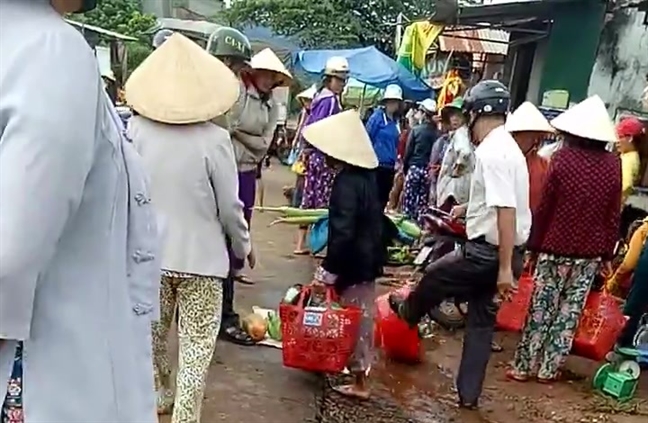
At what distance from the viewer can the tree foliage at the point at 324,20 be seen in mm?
23594

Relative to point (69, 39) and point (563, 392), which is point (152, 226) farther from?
point (563, 392)

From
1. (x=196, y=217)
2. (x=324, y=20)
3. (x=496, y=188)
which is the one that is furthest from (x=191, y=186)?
(x=324, y=20)

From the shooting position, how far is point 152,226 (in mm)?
1842

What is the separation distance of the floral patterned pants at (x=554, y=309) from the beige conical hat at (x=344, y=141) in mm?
1466

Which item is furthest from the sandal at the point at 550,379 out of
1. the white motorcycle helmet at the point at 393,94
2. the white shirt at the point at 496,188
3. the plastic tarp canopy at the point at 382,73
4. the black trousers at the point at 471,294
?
the plastic tarp canopy at the point at 382,73

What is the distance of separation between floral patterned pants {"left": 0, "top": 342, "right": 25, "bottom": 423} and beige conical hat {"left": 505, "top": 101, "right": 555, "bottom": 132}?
4.02 m

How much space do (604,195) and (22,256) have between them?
416 centimetres

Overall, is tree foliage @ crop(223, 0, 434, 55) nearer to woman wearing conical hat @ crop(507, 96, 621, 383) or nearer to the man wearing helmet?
the man wearing helmet

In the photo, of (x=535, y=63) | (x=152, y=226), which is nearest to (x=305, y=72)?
(x=535, y=63)

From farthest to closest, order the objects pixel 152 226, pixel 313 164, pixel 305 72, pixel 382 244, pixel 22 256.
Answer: pixel 305 72 → pixel 313 164 → pixel 382 244 → pixel 152 226 → pixel 22 256

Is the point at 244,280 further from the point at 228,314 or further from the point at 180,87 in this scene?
the point at 180,87

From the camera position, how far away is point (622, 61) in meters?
8.52

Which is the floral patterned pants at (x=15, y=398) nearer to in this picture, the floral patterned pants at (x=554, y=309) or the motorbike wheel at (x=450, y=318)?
the floral patterned pants at (x=554, y=309)

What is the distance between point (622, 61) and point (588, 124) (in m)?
4.11
